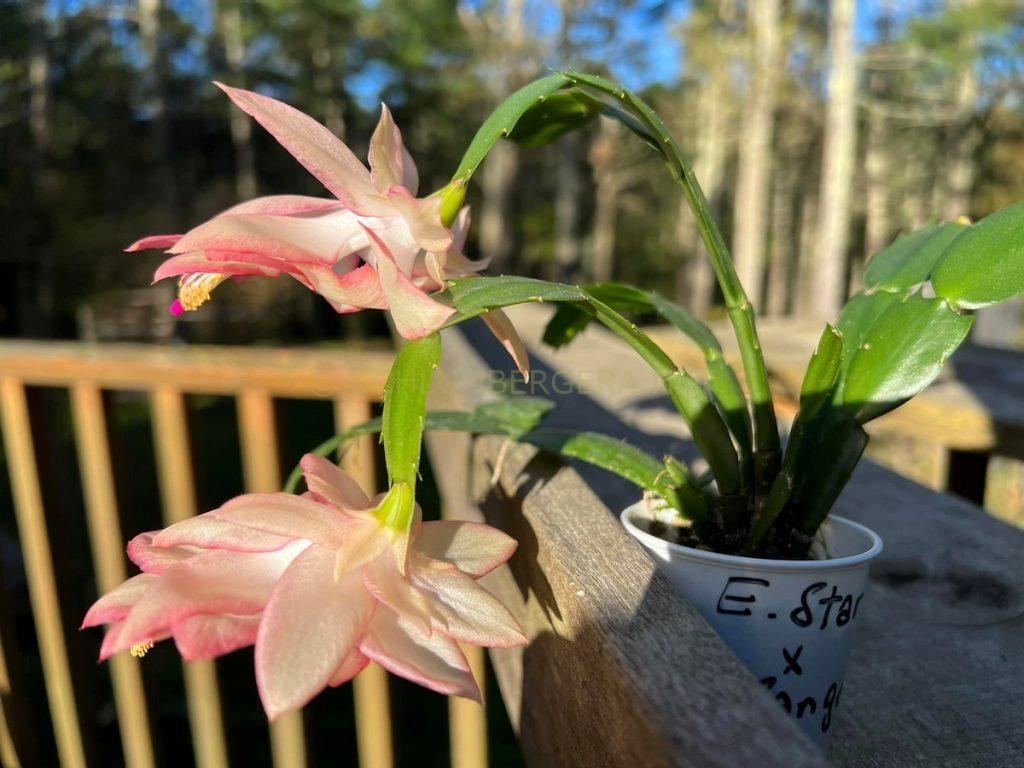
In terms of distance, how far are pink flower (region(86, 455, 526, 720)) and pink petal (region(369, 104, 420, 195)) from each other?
141 mm

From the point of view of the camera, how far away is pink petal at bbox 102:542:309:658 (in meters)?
0.29

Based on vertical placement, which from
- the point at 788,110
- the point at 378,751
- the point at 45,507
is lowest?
the point at 378,751

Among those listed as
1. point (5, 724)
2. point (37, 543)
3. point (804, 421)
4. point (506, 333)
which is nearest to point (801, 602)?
point (804, 421)

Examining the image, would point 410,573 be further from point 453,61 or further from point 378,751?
point 453,61

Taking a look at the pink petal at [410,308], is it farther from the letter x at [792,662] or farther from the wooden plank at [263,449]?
the wooden plank at [263,449]

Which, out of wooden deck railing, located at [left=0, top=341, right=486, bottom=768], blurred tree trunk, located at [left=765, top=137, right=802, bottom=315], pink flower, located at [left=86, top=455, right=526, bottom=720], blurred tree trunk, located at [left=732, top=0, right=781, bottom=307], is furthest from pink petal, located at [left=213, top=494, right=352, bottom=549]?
blurred tree trunk, located at [left=765, top=137, right=802, bottom=315]

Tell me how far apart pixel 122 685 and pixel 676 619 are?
1.09m

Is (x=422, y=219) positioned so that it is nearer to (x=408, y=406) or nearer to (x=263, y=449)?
(x=408, y=406)

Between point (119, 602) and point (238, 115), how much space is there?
11471 millimetres

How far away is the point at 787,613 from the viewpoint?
1.41ft

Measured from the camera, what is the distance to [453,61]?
1212 centimetres

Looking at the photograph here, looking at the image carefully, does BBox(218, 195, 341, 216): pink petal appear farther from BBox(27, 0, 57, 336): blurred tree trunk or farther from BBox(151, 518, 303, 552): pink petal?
BBox(27, 0, 57, 336): blurred tree trunk

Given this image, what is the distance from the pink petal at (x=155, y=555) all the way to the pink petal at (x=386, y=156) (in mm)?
186

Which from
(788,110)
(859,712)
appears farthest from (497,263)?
(859,712)
